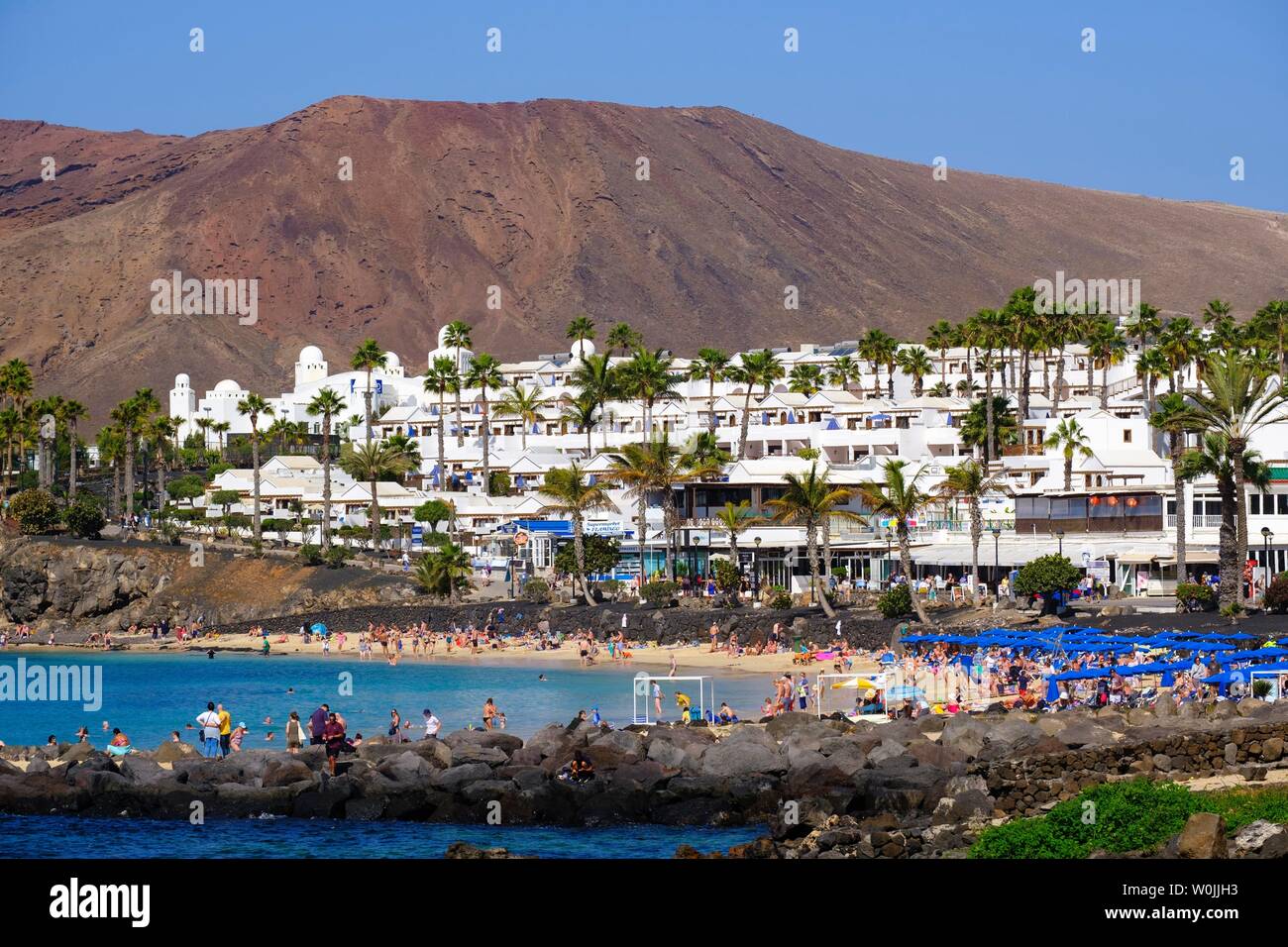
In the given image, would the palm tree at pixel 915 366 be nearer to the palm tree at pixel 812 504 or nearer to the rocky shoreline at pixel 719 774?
the palm tree at pixel 812 504

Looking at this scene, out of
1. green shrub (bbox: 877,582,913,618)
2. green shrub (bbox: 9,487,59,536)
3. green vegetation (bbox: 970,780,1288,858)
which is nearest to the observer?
green vegetation (bbox: 970,780,1288,858)

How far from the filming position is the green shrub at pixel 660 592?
5944 centimetres

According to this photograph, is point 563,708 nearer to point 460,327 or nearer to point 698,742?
point 698,742

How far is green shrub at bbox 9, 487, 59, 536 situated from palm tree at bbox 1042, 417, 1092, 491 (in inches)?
1823

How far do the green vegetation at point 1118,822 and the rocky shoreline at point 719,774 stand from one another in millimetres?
2798

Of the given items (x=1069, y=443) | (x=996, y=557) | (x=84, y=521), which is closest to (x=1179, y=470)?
(x=996, y=557)

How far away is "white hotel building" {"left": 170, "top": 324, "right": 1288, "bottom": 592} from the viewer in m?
53.2

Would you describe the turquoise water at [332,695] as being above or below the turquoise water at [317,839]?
above

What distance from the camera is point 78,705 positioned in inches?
1871

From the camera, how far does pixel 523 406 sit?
328 feet

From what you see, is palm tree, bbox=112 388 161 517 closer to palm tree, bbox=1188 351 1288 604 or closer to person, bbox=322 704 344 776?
person, bbox=322 704 344 776

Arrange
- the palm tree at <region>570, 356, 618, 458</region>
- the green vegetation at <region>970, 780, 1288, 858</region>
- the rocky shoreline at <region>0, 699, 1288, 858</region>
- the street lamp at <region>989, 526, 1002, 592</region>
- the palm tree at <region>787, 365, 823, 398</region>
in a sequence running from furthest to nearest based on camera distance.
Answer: the palm tree at <region>787, 365, 823, 398</region> → the palm tree at <region>570, 356, 618, 458</region> → the street lamp at <region>989, 526, 1002, 592</region> → the rocky shoreline at <region>0, 699, 1288, 858</region> → the green vegetation at <region>970, 780, 1288, 858</region>

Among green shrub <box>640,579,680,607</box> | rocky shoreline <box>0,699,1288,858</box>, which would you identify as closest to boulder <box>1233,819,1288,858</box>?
rocky shoreline <box>0,699,1288,858</box>

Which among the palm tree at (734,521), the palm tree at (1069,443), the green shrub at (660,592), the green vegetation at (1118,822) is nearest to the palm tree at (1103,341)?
the palm tree at (1069,443)
